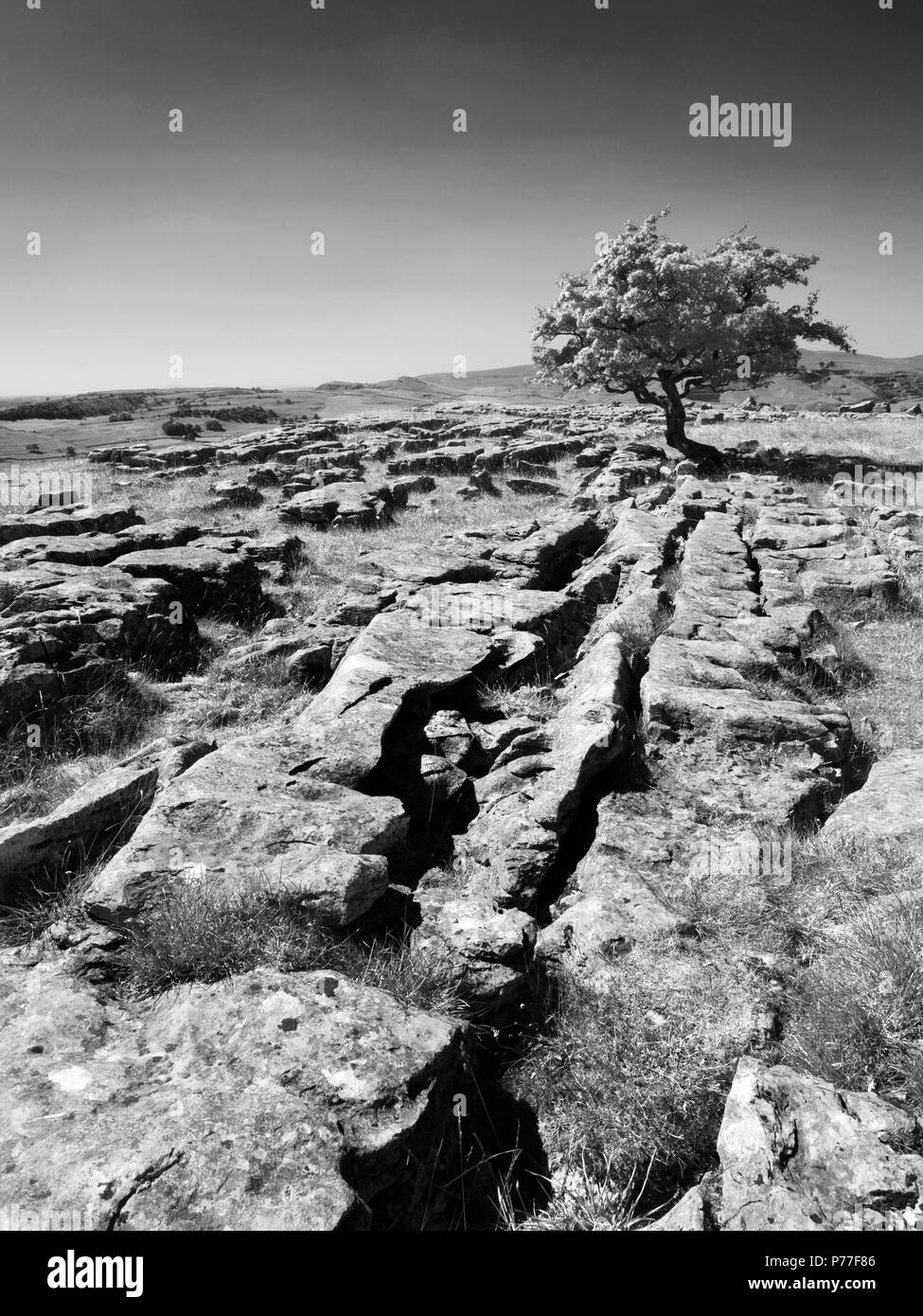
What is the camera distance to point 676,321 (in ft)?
102

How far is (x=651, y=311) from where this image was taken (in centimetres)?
3184

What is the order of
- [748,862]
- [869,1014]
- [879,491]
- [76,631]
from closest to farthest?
[869,1014], [748,862], [76,631], [879,491]

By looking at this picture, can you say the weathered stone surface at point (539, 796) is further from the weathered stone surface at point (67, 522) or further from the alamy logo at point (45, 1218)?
the weathered stone surface at point (67, 522)

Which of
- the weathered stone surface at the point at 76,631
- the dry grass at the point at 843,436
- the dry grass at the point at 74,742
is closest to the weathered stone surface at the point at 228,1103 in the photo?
the dry grass at the point at 74,742

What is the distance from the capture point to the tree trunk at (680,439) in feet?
112

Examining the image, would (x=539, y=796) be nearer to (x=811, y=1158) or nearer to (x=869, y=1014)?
(x=869, y=1014)

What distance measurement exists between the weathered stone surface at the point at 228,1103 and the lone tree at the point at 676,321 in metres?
32.8

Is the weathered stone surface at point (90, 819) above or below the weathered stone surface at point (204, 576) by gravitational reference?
below

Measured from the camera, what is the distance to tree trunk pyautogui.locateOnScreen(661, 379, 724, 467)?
112ft

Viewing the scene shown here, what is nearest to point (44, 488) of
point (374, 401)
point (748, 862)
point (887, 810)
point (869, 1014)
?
point (748, 862)

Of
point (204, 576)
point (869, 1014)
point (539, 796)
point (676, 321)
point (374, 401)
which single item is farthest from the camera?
point (374, 401)

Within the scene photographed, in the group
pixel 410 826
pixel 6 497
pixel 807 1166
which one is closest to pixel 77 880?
pixel 410 826

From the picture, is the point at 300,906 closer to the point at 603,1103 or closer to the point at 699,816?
the point at 603,1103

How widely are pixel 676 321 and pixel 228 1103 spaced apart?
34.0 meters
